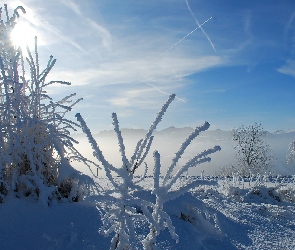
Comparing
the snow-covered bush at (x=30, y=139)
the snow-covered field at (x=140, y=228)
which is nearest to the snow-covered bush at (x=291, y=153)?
the snow-covered field at (x=140, y=228)

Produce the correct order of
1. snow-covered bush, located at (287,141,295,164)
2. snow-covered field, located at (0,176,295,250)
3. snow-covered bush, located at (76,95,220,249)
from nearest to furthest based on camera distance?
snow-covered bush, located at (76,95,220,249) → snow-covered field, located at (0,176,295,250) → snow-covered bush, located at (287,141,295,164)

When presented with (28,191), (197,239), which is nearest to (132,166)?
(197,239)

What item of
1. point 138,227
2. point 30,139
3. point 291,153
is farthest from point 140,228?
point 291,153

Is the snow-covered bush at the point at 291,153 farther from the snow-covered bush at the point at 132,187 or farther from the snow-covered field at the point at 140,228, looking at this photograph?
the snow-covered bush at the point at 132,187

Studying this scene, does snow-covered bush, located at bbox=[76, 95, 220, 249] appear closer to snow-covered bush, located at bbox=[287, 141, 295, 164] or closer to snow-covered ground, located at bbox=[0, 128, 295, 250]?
snow-covered ground, located at bbox=[0, 128, 295, 250]

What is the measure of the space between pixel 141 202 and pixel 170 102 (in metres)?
0.52

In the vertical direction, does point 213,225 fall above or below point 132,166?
below

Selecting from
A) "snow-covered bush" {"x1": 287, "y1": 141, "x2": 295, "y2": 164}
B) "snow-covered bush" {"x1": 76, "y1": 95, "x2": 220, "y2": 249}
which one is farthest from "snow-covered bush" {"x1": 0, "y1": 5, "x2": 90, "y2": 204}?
"snow-covered bush" {"x1": 287, "y1": 141, "x2": 295, "y2": 164}

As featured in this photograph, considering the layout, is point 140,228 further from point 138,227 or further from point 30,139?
point 30,139

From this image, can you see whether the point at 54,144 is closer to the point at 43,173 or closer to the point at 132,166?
the point at 43,173

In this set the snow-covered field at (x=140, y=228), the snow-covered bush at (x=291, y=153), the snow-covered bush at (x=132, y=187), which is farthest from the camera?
the snow-covered bush at (x=291, y=153)

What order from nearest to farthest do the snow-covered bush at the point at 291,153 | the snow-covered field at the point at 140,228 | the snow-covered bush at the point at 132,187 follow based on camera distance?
the snow-covered bush at the point at 132,187 → the snow-covered field at the point at 140,228 → the snow-covered bush at the point at 291,153

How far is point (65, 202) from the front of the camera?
9.95 feet

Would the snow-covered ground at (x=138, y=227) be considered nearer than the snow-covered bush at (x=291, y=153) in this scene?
Yes
